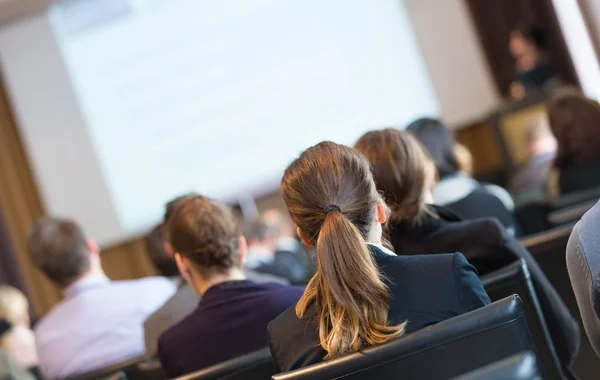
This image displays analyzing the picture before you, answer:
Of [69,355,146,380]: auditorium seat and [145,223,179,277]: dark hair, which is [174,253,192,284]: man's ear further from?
[145,223,179,277]: dark hair

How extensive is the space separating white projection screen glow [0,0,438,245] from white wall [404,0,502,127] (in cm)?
13

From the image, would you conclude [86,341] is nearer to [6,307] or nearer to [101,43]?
[6,307]

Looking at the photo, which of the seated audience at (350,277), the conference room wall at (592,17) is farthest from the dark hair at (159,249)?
the conference room wall at (592,17)

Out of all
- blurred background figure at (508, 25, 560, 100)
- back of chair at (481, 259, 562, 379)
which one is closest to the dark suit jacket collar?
back of chair at (481, 259, 562, 379)

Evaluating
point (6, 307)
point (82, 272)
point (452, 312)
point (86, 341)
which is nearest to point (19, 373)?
point (86, 341)

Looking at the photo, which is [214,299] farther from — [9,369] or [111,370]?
[9,369]

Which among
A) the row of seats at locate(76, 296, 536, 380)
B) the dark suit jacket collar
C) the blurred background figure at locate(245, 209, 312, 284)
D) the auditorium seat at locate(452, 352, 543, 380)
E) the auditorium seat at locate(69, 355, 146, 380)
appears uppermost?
the dark suit jacket collar

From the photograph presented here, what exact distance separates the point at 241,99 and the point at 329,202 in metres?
5.21

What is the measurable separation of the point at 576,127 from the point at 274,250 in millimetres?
2460

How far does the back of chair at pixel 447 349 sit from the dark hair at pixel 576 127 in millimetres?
2334

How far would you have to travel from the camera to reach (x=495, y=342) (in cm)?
117

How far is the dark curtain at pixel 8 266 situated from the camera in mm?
6973

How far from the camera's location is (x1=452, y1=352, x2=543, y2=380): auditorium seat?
1145 mm

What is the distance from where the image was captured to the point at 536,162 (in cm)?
440
